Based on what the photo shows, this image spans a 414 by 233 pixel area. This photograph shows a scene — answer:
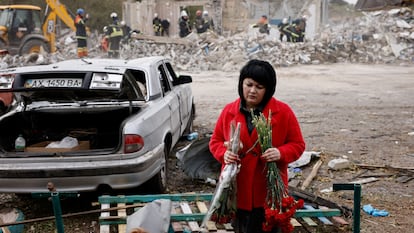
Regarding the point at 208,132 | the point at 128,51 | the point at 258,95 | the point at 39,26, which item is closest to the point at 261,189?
the point at 258,95

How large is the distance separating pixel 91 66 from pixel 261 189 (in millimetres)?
3075

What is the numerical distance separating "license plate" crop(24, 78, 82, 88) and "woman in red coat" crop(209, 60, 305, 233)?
7.99ft

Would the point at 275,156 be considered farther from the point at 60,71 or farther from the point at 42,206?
the point at 42,206

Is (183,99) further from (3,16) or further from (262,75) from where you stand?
(3,16)

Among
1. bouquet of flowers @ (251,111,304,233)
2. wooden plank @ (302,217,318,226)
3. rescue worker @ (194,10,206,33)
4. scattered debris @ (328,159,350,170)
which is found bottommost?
scattered debris @ (328,159,350,170)

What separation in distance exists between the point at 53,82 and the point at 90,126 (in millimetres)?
994

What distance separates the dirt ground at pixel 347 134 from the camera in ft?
15.1

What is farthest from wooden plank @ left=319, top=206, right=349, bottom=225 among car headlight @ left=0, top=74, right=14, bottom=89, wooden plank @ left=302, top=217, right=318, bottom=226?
car headlight @ left=0, top=74, right=14, bottom=89

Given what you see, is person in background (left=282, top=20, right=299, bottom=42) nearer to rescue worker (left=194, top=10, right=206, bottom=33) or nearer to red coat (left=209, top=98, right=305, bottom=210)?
rescue worker (left=194, top=10, right=206, bottom=33)

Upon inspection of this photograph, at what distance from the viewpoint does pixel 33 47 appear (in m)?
20.2

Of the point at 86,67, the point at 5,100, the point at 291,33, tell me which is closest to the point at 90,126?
the point at 86,67

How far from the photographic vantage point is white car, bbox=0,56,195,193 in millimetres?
4098

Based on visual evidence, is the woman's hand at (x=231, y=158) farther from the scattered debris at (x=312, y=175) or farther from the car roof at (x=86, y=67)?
the scattered debris at (x=312, y=175)

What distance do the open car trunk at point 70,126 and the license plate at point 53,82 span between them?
1.68 ft
